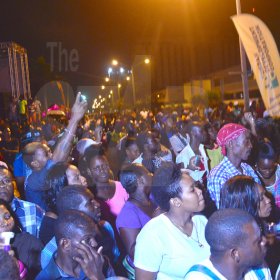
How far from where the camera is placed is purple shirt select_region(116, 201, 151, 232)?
12.9 ft

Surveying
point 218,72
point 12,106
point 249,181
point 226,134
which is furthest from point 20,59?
point 218,72

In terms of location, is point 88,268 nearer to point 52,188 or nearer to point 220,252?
point 220,252

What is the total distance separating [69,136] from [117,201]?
1002mm

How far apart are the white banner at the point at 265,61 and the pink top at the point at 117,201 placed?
3.28 metres

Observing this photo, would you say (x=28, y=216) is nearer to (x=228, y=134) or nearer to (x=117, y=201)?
(x=117, y=201)

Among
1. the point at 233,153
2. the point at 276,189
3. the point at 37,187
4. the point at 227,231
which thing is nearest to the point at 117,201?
the point at 37,187

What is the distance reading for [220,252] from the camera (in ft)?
8.56

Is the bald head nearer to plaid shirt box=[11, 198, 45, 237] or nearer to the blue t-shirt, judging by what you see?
plaid shirt box=[11, 198, 45, 237]

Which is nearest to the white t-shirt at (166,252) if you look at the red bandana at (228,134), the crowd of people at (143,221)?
the crowd of people at (143,221)

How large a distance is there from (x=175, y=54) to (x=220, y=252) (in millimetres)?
28294

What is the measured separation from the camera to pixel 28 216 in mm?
4238

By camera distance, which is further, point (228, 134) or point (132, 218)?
point (228, 134)

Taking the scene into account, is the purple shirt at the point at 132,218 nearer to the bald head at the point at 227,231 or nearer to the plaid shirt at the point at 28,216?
the plaid shirt at the point at 28,216

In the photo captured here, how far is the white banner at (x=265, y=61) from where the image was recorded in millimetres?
7172
